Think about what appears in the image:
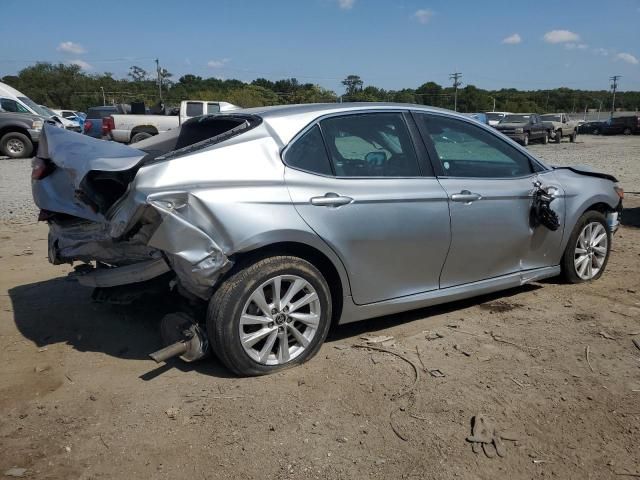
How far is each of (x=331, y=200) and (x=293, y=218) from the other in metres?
0.30

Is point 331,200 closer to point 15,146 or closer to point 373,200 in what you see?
point 373,200

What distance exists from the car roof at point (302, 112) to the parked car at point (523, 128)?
25.6m

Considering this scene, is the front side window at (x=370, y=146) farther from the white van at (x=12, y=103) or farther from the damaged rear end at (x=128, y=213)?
the white van at (x=12, y=103)

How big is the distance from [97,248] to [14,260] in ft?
9.76

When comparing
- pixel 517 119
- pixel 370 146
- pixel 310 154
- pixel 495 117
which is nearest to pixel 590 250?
pixel 370 146

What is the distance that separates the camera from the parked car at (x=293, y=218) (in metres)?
3.19

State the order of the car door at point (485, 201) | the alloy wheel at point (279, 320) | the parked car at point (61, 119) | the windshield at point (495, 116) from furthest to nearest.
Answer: the windshield at point (495, 116)
the parked car at point (61, 119)
the car door at point (485, 201)
the alloy wheel at point (279, 320)

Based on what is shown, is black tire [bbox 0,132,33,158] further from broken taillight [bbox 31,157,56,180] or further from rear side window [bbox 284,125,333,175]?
rear side window [bbox 284,125,333,175]

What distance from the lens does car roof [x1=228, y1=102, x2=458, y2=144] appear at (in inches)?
141

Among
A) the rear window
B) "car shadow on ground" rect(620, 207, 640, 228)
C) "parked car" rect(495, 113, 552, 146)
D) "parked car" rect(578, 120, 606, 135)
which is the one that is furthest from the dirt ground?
"parked car" rect(578, 120, 606, 135)

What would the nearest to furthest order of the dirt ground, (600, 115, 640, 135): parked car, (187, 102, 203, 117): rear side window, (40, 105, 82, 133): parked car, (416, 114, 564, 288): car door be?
the dirt ground → (416, 114, 564, 288): car door → (40, 105, 82, 133): parked car → (187, 102, 203, 117): rear side window → (600, 115, 640, 135): parked car

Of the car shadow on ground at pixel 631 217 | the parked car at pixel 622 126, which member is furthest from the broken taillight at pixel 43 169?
the parked car at pixel 622 126

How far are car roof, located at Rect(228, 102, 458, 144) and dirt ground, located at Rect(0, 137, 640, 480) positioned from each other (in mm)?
1505

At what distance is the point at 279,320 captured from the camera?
11.2ft
